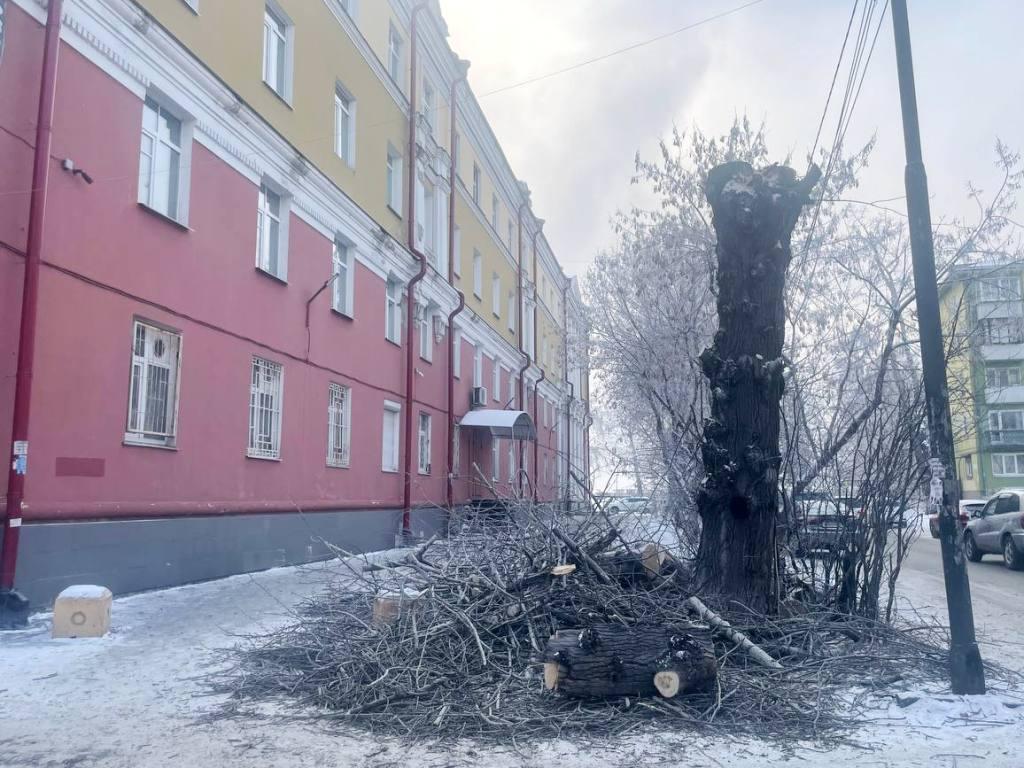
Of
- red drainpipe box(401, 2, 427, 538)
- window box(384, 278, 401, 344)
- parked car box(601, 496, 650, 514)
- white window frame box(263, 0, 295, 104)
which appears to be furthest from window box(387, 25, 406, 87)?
parked car box(601, 496, 650, 514)

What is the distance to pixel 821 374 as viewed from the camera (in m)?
16.0

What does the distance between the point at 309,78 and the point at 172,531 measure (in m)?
8.03

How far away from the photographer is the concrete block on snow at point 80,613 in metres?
7.26

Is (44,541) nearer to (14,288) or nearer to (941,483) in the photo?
(14,288)

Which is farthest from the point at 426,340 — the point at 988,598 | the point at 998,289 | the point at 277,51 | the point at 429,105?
the point at 988,598

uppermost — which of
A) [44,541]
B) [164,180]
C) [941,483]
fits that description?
[164,180]

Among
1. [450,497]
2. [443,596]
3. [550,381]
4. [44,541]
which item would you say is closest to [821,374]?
[450,497]

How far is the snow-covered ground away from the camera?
460 centimetres

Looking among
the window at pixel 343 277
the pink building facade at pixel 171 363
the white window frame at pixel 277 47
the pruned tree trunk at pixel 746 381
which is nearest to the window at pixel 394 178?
the pink building facade at pixel 171 363

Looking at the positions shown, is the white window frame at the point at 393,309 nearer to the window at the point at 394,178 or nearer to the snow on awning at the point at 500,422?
the window at the point at 394,178

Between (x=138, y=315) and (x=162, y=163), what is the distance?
213cm

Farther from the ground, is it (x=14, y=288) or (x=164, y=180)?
(x=164, y=180)

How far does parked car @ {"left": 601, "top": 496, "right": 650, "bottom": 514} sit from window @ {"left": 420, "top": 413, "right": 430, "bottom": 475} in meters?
11.7

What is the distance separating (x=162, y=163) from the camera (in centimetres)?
1068
